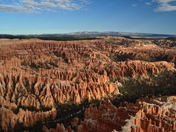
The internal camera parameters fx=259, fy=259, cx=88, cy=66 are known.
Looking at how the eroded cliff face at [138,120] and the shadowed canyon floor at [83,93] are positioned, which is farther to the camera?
the shadowed canyon floor at [83,93]

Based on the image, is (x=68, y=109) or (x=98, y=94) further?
(x=98, y=94)

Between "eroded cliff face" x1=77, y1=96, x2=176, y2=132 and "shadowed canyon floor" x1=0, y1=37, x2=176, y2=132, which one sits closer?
"eroded cliff face" x1=77, y1=96, x2=176, y2=132

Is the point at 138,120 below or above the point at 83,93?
above

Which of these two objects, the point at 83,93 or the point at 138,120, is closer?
the point at 138,120

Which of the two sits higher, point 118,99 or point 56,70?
point 56,70

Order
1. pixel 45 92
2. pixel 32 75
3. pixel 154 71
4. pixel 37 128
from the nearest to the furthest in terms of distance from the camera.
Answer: pixel 37 128, pixel 45 92, pixel 32 75, pixel 154 71

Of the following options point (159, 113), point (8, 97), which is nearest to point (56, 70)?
point (8, 97)

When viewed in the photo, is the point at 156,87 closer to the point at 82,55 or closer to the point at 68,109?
the point at 68,109

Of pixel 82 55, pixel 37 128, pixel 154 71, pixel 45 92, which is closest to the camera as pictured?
pixel 37 128
